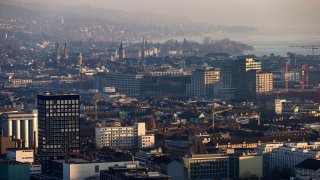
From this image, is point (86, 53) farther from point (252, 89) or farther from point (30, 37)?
point (252, 89)

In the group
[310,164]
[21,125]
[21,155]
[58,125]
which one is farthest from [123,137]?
[310,164]

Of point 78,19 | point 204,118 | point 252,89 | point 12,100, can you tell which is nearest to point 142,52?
point 78,19

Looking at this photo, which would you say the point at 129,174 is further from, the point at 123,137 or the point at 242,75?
the point at 242,75

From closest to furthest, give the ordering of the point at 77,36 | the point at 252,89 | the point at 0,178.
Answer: the point at 0,178 < the point at 252,89 < the point at 77,36

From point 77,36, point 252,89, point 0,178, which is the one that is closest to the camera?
point 0,178

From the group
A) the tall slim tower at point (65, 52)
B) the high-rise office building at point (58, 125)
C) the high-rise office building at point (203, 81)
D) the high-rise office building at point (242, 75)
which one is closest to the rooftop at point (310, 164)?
the high-rise office building at point (58, 125)

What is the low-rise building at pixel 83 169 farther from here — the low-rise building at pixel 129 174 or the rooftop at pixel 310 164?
the rooftop at pixel 310 164

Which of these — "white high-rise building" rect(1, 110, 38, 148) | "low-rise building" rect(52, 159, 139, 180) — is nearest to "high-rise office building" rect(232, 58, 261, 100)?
"white high-rise building" rect(1, 110, 38, 148)
